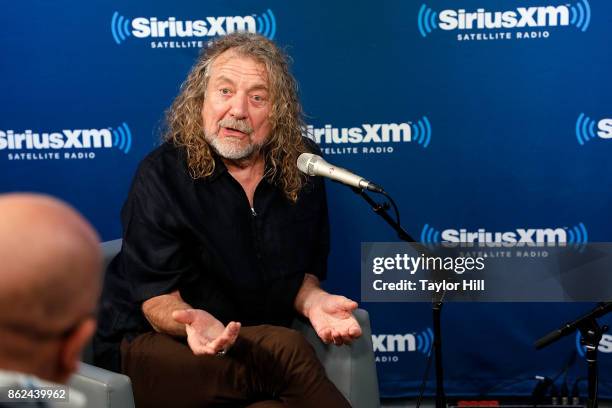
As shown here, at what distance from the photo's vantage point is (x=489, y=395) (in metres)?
3.50

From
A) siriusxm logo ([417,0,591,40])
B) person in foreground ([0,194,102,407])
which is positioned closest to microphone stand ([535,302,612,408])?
siriusxm logo ([417,0,591,40])

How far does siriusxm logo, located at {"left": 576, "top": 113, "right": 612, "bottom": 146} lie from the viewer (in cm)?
327

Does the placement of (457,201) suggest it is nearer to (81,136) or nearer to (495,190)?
(495,190)

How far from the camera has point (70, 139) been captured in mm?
3379

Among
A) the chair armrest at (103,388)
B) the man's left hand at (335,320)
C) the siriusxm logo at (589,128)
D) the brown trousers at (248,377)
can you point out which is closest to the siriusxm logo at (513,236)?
the siriusxm logo at (589,128)

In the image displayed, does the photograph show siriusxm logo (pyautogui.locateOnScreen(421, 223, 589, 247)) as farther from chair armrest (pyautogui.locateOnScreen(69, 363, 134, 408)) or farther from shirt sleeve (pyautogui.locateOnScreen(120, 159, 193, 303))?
chair armrest (pyautogui.locateOnScreen(69, 363, 134, 408))

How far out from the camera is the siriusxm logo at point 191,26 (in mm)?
3266

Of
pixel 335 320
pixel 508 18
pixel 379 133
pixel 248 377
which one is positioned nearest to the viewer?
pixel 248 377

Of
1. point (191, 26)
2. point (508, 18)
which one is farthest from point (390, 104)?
point (191, 26)

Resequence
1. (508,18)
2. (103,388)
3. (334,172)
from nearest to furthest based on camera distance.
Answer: (103,388), (334,172), (508,18)

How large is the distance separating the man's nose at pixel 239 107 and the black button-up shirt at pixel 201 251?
0.16 metres

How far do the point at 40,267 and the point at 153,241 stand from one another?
168 centimetres

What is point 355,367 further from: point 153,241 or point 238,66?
point 238,66

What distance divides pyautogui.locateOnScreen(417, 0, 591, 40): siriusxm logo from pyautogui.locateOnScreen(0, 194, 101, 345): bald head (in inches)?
103
